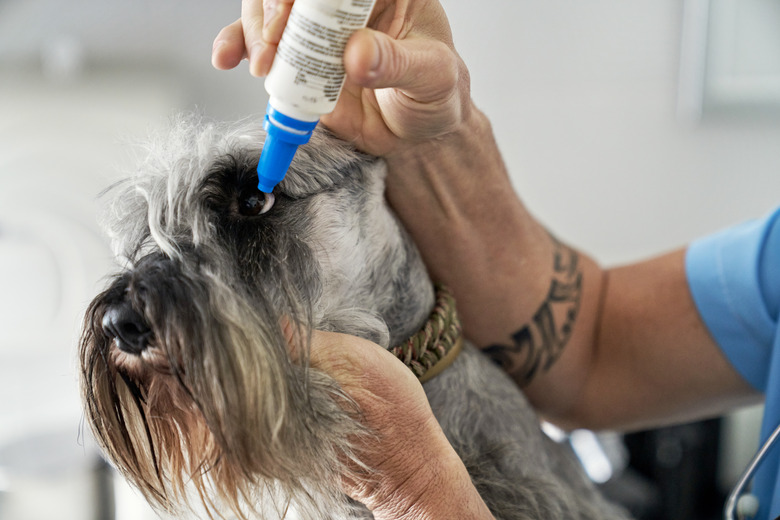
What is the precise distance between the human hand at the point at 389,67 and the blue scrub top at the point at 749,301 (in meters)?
0.65

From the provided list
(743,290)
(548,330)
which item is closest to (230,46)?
(548,330)

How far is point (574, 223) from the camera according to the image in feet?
8.64

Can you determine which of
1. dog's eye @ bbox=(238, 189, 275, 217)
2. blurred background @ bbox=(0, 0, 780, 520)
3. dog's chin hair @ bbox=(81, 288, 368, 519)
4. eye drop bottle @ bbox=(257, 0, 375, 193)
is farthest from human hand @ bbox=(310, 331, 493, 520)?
blurred background @ bbox=(0, 0, 780, 520)

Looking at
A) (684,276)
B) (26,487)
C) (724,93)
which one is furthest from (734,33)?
(26,487)

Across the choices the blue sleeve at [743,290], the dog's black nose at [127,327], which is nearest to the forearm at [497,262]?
the blue sleeve at [743,290]

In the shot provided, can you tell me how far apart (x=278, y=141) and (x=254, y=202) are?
0.16 m

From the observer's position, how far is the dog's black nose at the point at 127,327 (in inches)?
27.3

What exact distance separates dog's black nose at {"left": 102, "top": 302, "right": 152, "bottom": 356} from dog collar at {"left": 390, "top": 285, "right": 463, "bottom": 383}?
36cm

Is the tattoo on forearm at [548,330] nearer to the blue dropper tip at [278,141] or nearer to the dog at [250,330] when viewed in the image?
the dog at [250,330]

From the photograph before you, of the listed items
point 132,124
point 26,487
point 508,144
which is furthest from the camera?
point 508,144

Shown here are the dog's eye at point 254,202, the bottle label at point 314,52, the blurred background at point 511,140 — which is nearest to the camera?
the bottle label at point 314,52

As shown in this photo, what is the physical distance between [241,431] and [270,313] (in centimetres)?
14

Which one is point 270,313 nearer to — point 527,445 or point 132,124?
point 527,445

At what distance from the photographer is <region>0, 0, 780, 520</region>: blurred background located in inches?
60.4
